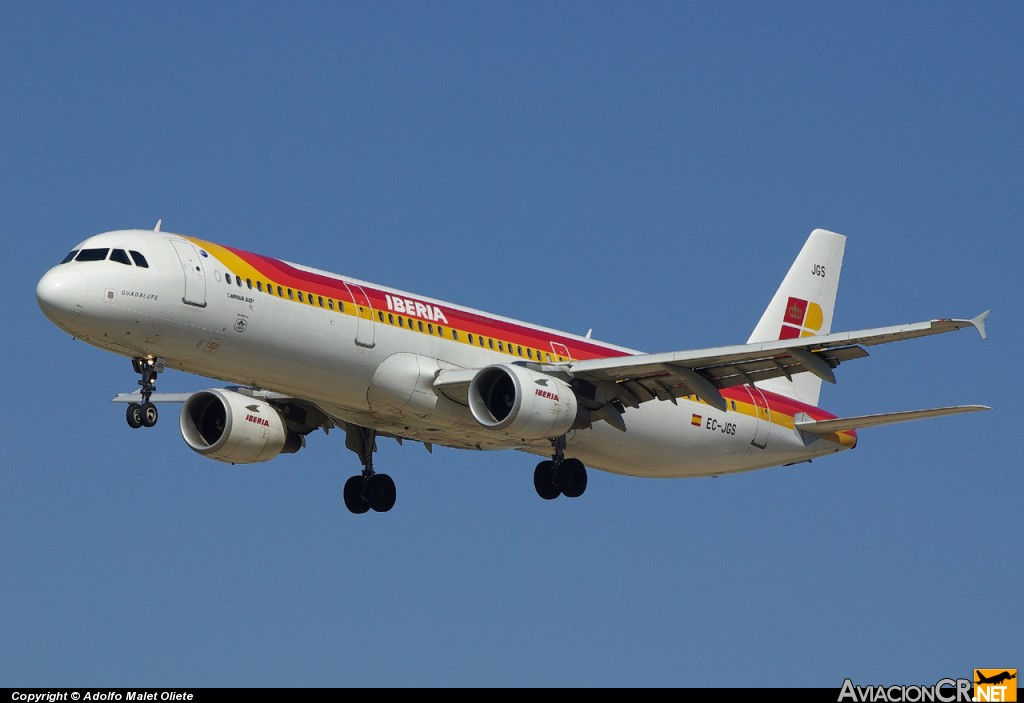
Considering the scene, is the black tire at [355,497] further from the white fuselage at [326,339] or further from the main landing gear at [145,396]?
the main landing gear at [145,396]

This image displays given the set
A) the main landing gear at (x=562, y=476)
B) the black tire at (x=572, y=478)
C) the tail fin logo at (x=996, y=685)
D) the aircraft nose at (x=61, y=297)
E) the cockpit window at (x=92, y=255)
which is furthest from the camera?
the black tire at (x=572, y=478)

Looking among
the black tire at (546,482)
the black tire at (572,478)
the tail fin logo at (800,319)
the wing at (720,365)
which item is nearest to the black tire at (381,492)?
the black tire at (546,482)

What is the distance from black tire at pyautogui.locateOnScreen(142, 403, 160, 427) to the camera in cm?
4247

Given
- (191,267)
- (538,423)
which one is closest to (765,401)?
(538,423)

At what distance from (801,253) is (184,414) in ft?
71.0

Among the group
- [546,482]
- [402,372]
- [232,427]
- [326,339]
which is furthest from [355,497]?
[326,339]

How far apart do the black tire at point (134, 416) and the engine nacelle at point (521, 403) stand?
825cm

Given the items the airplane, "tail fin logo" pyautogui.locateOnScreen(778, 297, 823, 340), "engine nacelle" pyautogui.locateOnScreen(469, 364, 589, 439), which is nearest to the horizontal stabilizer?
the airplane

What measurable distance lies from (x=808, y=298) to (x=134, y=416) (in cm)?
2497

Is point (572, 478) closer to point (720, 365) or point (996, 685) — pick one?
point (720, 365)

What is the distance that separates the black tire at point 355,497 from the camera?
5250 centimetres

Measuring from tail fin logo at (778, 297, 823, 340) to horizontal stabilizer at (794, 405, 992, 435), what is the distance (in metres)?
4.60

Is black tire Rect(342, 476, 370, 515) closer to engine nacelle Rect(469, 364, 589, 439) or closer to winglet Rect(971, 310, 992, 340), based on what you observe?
engine nacelle Rect(469, 364, 589, 439)

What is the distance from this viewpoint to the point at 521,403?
45406 millimetres
